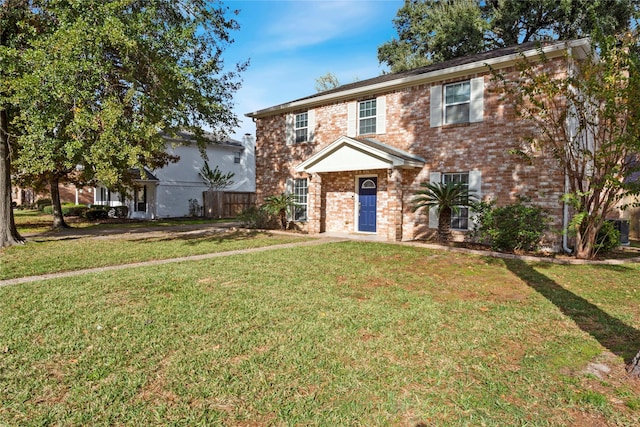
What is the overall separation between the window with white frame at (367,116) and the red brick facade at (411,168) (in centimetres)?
25

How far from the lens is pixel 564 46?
32.0 ft

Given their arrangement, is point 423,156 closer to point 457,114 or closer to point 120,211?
point 457,114

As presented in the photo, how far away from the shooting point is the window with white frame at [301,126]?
1616cm

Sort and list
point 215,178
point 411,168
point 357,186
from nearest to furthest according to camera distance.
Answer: point 411,168, point 357,186, point 215,178

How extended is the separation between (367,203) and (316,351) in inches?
428

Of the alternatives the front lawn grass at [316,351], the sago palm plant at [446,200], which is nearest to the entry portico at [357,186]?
the sago palm plant at [446,200]

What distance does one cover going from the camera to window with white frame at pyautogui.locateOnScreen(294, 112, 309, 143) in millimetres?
16156

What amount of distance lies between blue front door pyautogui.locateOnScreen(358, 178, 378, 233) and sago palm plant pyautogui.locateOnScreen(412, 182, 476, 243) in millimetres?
2589

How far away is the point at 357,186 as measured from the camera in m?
14.7

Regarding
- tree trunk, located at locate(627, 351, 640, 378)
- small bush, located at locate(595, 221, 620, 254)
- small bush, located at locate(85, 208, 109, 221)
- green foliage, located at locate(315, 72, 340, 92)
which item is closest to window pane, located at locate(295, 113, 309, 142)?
small bush, located at locate(595, 221, 620, 254)

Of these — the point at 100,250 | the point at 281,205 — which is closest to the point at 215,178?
the point at 281,205

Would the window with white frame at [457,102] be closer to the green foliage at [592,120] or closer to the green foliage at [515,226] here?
the green foliage at [592,120]

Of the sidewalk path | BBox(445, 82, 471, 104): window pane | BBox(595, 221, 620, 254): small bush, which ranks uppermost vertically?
BBox(445, 82, 471, 104): window pane

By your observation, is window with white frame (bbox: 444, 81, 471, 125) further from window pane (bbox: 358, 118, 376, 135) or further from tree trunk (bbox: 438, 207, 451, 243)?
tree trunk (bbox: 438, 207, 451, 243)
